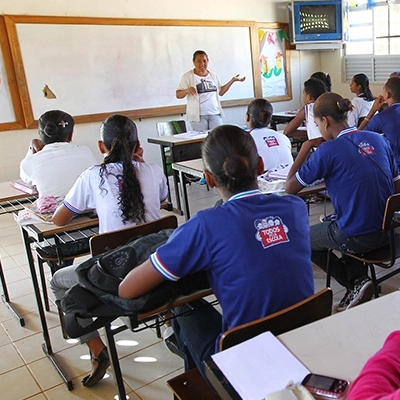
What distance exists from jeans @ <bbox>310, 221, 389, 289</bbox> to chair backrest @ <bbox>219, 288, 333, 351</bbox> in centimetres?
113

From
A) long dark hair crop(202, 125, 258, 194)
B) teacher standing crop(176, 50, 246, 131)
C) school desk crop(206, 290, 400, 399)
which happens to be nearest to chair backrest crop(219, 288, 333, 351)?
school desk crop(206, 290, 400, 399)

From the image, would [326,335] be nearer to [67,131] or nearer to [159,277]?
[159,277]

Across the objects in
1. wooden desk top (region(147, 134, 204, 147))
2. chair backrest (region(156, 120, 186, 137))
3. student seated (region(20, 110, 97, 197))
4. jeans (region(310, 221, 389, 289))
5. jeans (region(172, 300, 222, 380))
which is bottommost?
jeans (region(310, 221, 389, 289))

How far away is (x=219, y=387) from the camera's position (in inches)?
35.5

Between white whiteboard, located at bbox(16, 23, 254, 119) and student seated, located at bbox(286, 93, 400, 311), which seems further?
white whiteboard, located at bbox(16, 23, 254, 119)

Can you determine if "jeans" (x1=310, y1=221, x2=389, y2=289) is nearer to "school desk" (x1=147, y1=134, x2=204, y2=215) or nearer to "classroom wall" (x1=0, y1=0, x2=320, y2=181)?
"school desk" (x1=147, y1=134, x2=204, y2=215)

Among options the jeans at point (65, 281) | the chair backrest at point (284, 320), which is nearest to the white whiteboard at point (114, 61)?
the jeans at point (65, 281)

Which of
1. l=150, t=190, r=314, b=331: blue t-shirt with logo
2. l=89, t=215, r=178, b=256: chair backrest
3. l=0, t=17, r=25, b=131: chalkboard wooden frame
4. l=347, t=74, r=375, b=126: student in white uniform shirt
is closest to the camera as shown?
l=150, t=190, r=314, b=331: blue t-shirt with logo

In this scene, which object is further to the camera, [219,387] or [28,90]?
[28,90]

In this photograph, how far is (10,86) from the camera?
17.0 feet

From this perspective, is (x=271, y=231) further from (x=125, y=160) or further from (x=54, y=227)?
(x=54, y=227)

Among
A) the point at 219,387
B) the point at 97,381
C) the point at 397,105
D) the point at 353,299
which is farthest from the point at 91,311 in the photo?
the point at 397,105

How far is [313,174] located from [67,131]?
1402 mm

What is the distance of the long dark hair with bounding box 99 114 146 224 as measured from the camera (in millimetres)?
2027
